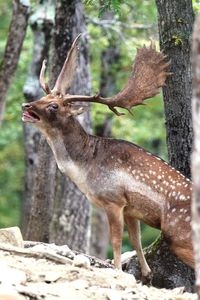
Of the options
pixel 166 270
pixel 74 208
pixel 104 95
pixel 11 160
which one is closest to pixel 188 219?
pixel 166 270

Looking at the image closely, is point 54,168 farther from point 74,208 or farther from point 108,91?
point 108,91

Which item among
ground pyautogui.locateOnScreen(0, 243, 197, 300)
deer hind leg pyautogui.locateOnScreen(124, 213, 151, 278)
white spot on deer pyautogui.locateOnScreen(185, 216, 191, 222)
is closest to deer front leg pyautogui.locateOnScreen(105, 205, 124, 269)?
deer hind leg pyautogui.locateOnScreen(124, 213, 151, 278)

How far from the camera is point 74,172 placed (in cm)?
1030

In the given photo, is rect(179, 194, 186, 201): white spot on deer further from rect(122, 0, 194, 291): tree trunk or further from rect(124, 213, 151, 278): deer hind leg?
rect(122, 0, 194, 291): tree trunk

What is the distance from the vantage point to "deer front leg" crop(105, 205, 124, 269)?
9.88 meters

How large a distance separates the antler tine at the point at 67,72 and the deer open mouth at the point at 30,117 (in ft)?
1.59

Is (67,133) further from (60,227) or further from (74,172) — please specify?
(60,227)

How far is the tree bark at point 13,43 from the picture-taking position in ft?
49.5

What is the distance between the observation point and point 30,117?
404 inches

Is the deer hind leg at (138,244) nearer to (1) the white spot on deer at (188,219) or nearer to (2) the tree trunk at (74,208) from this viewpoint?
(1) the white spot on deer at (188,219)

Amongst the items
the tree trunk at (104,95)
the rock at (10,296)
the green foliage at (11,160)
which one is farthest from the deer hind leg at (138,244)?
the green foliage at (11,160)

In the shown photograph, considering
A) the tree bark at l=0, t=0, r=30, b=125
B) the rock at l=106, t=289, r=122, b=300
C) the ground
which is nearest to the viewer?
Answer: the ground

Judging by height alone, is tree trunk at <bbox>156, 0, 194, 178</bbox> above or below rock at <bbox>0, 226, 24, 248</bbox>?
above

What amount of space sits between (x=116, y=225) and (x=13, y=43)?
20.2 feet
